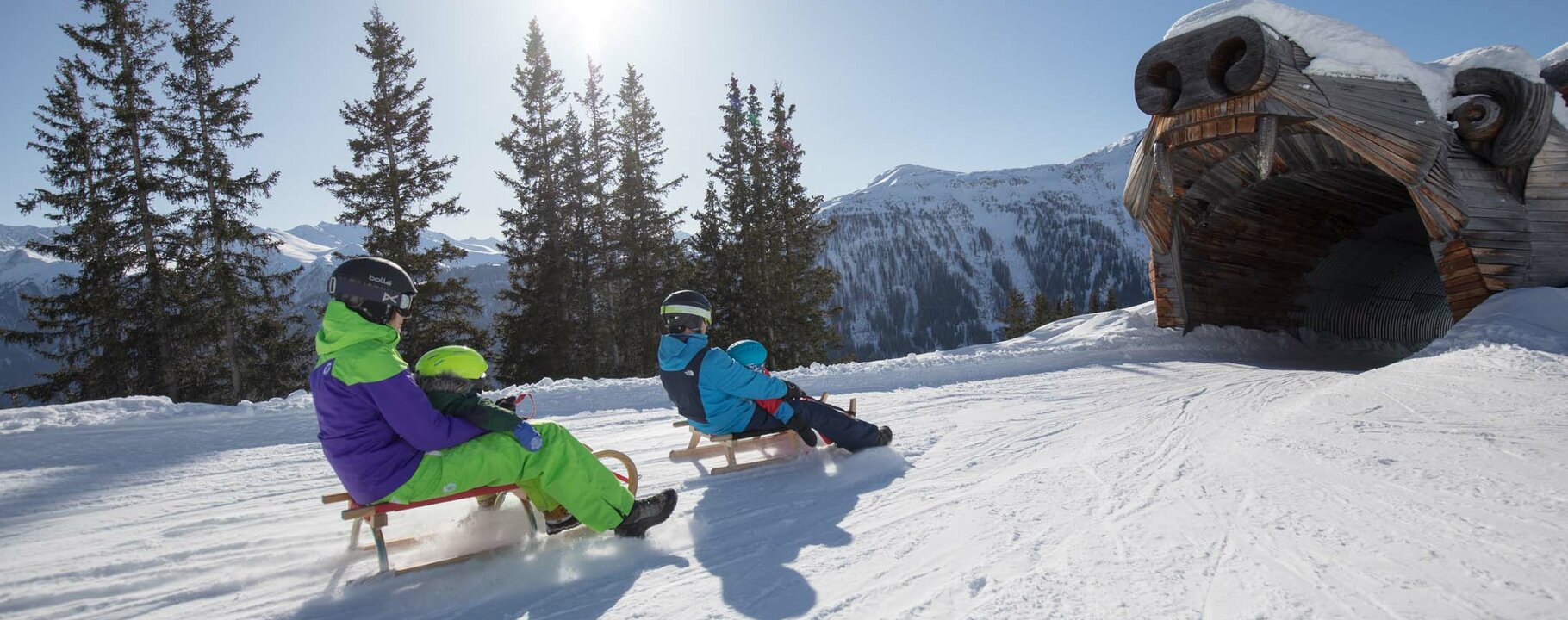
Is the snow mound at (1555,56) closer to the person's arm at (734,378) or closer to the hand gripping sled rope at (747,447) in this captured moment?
the hand gripping sled rope at (747,447)

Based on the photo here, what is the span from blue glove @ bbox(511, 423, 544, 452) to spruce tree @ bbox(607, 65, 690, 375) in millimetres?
19939

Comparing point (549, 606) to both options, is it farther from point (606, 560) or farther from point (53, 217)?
point (53, 217)

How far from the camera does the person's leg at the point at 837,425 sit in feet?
17.6

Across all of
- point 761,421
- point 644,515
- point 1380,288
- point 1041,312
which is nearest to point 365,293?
point 644,515

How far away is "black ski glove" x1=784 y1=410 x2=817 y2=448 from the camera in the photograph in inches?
210

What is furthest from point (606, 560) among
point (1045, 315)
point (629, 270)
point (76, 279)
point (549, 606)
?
point (1045, 315)

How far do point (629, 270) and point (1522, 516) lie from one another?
912 inches

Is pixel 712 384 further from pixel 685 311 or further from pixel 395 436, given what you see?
pixel 395 436

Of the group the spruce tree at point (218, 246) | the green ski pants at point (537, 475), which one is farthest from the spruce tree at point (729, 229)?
the green ski pants at point (537, 475)

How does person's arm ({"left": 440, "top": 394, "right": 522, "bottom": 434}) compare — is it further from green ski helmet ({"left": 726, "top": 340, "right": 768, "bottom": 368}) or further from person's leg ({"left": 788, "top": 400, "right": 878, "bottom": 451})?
person's leg ({"left": 788, "top": 400, "right": 878, "bottom": 451})

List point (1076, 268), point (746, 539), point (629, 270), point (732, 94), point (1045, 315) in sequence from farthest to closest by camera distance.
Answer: point (1076, 268) → point (1045, 315) → point (732, 94) → point (629, 270) → point (746, 539)

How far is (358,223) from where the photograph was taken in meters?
19.4

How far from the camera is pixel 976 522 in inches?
149

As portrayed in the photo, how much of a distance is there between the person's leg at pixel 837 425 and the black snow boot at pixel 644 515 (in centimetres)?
162
